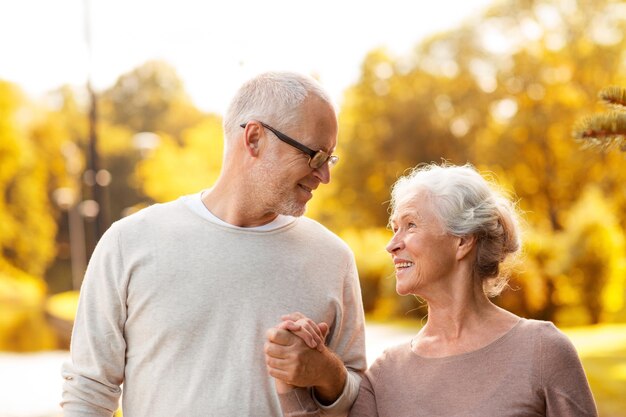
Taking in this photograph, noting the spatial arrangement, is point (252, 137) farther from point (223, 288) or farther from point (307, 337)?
point (307, 337)

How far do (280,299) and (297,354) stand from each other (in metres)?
0.29

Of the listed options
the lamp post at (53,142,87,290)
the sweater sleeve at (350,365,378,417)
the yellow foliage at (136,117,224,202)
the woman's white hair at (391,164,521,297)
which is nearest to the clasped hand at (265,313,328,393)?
the sweater sleeve at (350,365,378,417)

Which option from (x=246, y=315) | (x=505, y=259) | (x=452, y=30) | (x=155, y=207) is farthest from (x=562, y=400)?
(x=452, y=30)

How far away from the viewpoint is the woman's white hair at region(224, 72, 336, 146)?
2.60 metres

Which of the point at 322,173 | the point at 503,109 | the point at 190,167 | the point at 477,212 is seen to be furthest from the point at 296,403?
the point at 190,167

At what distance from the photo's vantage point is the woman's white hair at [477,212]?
2.62 metres

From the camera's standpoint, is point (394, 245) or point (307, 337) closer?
point (307, 337)

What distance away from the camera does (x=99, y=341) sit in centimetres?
252

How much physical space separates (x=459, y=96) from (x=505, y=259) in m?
20.6

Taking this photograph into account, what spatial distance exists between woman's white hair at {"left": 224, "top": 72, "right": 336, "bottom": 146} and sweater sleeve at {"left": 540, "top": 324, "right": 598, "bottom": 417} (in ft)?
3.18

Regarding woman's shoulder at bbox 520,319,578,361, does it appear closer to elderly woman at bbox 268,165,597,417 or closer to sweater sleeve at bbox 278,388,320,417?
elderly woman at bbox 268,165,597,417

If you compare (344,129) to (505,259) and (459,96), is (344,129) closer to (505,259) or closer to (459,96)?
(459,96)

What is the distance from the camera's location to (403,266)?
262cm

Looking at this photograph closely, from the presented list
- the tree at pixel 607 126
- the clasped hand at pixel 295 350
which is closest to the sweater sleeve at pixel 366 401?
the clasped hand at pixel 295 350
